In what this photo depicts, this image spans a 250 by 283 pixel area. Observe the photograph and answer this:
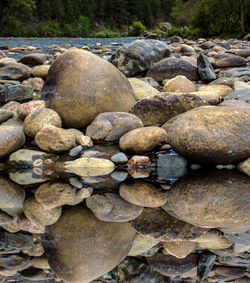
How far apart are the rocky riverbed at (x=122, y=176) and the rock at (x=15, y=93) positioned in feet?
0.06

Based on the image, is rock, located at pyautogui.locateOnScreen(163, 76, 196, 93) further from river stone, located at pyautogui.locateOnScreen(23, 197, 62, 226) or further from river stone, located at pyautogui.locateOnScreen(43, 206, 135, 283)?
river stone, located at pyautogui.locateOnScreen(43, 206, 135, 283)

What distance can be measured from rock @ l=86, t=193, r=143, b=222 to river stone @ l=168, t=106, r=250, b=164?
1.53 meters

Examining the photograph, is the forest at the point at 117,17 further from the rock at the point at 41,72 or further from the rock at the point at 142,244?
the rock at the point at 142,244

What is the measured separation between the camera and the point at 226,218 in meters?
2.81

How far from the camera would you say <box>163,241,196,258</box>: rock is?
2191 mm

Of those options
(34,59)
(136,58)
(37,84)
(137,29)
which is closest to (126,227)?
(37,84)

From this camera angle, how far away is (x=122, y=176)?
184 inches

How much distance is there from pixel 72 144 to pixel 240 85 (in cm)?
346

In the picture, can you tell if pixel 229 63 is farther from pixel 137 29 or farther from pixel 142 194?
pixel 137 29

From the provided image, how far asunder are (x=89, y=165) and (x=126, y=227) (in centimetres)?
262

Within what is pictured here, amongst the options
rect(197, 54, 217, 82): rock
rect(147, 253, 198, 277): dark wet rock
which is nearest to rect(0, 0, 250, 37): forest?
rect(197, 54, 217, 82): rock

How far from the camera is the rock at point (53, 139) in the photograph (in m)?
5.46

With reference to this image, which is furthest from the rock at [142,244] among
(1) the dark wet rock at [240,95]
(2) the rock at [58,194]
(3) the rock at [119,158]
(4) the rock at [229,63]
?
(4) the rock at [229,63]

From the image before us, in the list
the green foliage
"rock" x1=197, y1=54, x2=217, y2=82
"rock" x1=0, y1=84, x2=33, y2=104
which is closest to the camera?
"rock" x1=0, y1=84, x2=33, y2=104
